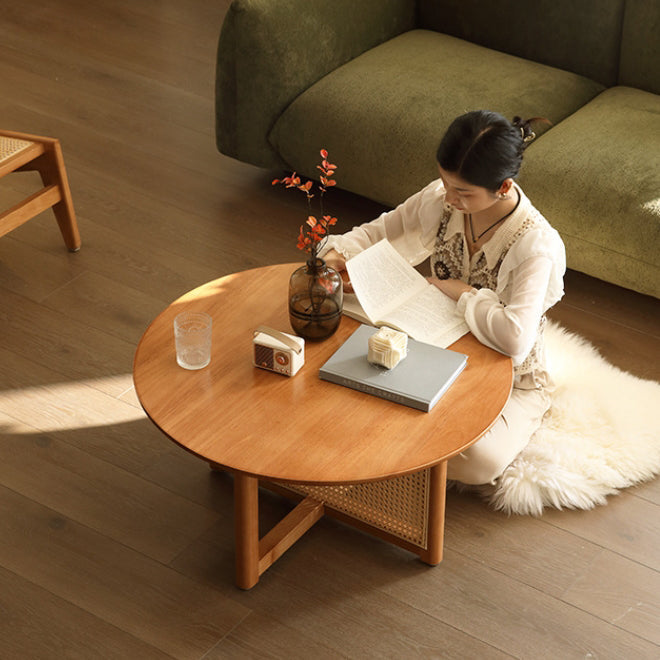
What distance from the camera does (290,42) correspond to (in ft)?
10.2

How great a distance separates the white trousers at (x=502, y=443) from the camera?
2178 mm

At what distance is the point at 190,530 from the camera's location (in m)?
2.20

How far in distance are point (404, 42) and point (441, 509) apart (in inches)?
76.9

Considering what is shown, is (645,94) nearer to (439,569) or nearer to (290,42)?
(290,42)

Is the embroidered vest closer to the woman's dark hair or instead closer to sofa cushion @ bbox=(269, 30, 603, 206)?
the woman's dark hair

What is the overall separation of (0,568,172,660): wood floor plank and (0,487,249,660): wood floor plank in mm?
18

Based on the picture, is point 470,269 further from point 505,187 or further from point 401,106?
point 401,106

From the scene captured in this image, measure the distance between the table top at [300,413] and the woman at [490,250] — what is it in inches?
3.8

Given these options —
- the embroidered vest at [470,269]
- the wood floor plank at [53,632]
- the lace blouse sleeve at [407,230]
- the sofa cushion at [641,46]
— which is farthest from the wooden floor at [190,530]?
the sofa cushion at [641,46]

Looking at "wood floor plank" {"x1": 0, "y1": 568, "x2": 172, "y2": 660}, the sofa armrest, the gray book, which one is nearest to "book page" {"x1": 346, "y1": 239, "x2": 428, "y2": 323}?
the gray book

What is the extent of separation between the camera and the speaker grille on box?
1892mm

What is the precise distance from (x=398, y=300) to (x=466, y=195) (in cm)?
26

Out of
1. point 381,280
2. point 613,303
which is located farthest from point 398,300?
point 613,303

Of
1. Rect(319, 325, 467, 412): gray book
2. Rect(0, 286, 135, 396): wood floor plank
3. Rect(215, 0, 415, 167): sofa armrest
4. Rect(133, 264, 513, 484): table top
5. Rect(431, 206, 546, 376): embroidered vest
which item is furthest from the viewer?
Rect(215, 0, 415, 167): sofa armrest
